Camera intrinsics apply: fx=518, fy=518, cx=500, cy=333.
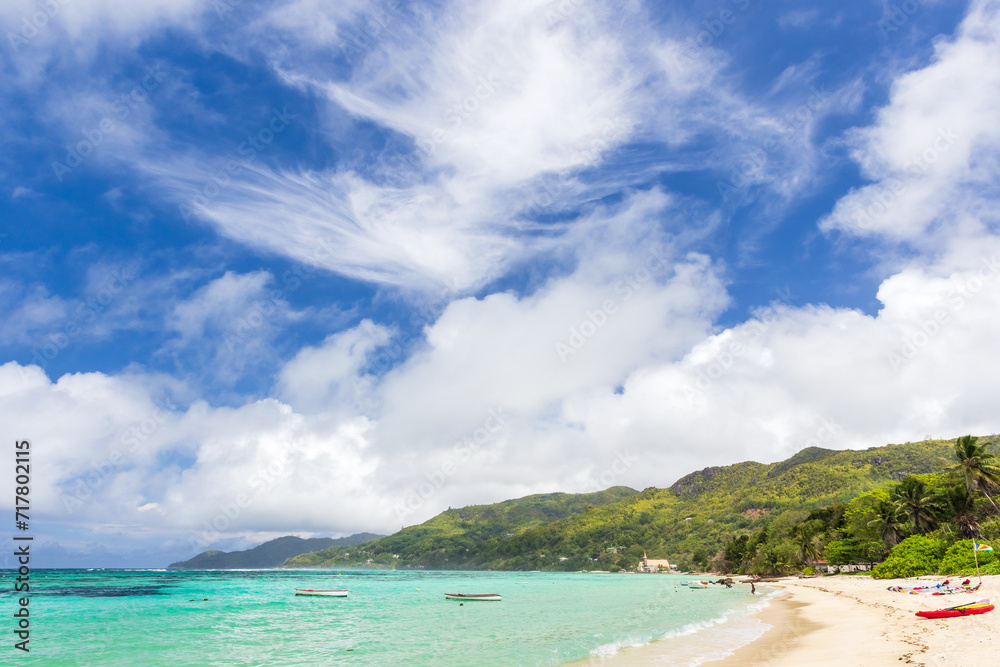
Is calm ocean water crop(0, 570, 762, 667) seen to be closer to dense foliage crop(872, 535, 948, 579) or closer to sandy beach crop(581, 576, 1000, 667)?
sandy beach crop(581, 576, 1000, 667)

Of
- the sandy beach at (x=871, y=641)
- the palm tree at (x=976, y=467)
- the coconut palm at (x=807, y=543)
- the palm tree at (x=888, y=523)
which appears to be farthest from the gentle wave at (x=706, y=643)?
the coconut palm at (x=807, y=543)

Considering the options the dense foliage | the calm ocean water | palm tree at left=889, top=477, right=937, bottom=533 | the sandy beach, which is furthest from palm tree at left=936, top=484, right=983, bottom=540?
the calm ocean water

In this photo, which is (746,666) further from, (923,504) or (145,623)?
(923,504)

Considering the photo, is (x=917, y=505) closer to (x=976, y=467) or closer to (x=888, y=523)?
(x=888, y=523)

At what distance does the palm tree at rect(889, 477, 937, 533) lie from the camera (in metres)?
63.3

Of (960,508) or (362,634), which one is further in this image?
(960,508)

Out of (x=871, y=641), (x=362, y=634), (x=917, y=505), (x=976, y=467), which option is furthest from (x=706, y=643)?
(x=917, y=505)

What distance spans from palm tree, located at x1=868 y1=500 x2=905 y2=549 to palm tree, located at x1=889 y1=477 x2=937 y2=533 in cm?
120

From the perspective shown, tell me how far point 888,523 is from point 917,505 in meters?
5.97

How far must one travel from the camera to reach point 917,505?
63719mm

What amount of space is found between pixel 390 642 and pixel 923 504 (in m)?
67.6

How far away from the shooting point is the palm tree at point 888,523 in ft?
220

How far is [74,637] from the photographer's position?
32.0m

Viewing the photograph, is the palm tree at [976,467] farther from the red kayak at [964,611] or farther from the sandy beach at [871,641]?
the red kayak at [964,611]
